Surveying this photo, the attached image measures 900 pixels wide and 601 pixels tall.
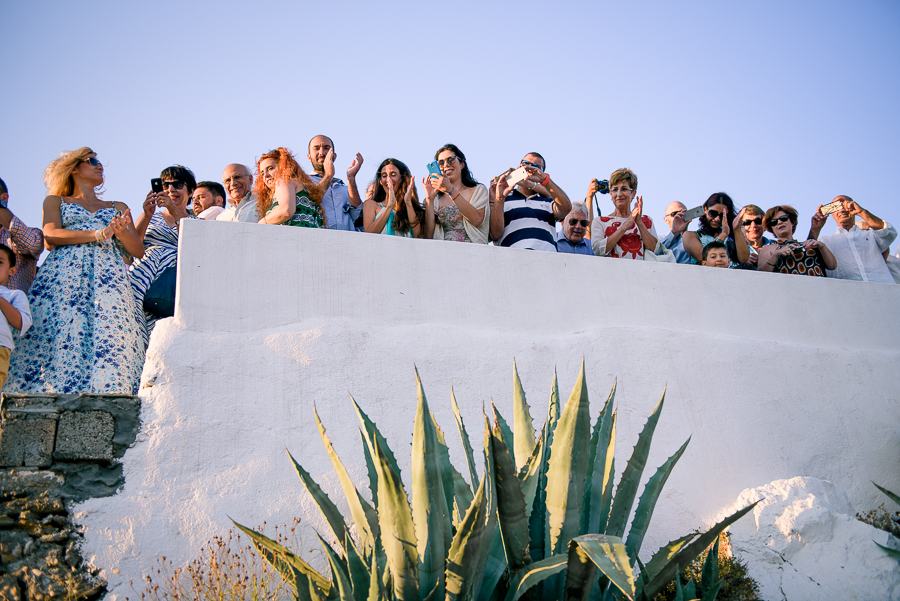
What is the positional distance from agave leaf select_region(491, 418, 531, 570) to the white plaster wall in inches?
45.7

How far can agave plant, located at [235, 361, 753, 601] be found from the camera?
215 centimetres

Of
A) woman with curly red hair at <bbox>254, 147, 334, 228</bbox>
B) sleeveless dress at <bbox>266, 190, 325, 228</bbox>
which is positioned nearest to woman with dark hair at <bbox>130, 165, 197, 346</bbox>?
woman with curly red hair at <bbox>254, 147, 334, 228</bbox>

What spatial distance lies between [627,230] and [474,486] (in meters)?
3.13

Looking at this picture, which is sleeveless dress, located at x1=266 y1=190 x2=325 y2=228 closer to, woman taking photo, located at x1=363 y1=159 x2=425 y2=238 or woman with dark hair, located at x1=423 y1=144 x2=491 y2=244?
woman taking photo, located at x1=363 y1=159 x2=425 y2=238

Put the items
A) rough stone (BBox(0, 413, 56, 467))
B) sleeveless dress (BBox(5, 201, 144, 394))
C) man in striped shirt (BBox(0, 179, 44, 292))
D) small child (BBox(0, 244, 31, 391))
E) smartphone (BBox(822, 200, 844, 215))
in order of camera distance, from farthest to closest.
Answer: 1. smartphone (BBox(822, 200, 844, 215))
2. man in striped shirt (BBox(0, 179, 44, 292))
3. sleeveless dress (BBox(5, 201, 144, 394))
4. small child (BBox(0, 244, 31, 391))
5. rough stone (BBox(0, 413, 56, 467))

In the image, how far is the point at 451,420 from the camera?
371 centimetres

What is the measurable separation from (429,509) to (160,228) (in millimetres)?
3117

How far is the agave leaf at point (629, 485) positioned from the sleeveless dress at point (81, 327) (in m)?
2.38

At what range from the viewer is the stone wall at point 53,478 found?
2.79 metres

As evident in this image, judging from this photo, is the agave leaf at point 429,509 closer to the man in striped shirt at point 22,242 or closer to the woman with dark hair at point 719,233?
the man in striped shirt at point 22,242

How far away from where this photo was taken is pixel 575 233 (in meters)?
5.30

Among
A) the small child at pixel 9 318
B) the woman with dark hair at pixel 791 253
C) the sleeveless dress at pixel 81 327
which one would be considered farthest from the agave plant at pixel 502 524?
the woman with dark hair at pixel 791 253

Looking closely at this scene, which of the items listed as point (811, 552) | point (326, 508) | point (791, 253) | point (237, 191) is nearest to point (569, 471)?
point (326, 508)

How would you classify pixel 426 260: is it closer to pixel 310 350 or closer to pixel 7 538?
pixel 310 350
